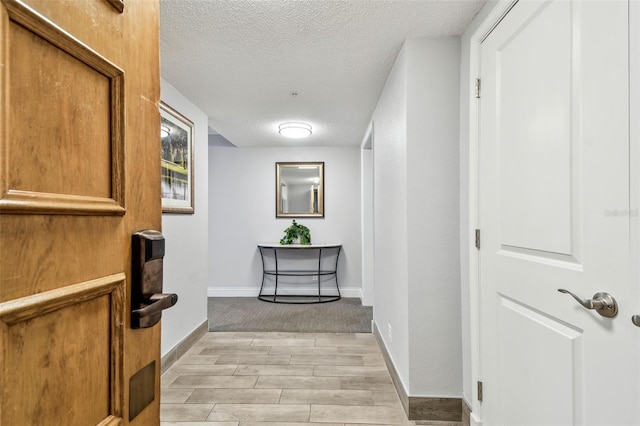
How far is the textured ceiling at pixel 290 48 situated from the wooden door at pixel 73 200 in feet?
4.39

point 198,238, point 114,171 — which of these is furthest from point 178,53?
point 114,171

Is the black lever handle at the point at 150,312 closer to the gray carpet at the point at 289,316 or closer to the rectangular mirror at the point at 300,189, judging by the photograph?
the gray carpet at the point at 289,316

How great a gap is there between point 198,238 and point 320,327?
158cm

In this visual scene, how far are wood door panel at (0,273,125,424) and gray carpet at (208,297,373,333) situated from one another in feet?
10.4

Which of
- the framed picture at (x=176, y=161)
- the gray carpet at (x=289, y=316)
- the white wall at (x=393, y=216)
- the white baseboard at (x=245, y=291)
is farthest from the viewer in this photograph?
the white baseboard at (x=245, y=291)

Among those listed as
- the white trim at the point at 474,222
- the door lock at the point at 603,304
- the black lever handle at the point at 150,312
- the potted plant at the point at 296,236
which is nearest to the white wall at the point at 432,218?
the white trim at the point at 474,222

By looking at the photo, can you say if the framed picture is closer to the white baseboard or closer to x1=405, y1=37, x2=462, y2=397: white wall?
x1=405, y1=37, x2=462, y2=397: white wall

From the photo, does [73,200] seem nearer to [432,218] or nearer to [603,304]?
[603,304]

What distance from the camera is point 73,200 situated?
483 mm

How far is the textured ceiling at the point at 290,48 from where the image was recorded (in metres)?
1.77

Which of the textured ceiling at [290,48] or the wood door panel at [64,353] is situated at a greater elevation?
the textured ceiling at [290,48]

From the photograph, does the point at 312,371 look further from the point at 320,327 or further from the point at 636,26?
the point at 636,26

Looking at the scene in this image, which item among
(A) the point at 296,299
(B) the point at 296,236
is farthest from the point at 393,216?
(A) the point at 296,299

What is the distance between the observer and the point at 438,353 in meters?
1.99
